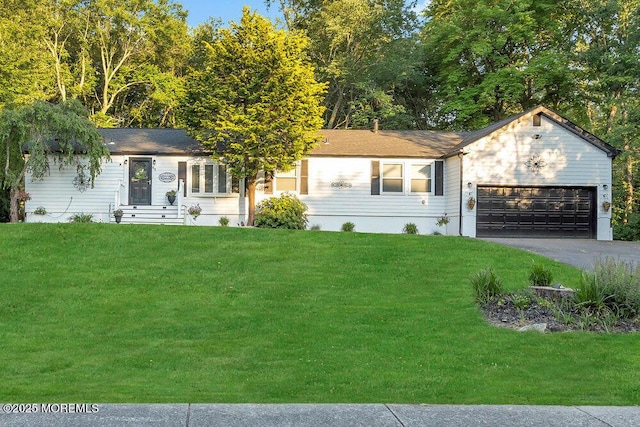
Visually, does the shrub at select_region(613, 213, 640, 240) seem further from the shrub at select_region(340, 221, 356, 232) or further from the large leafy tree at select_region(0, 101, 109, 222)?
the large leafy tree at select_region(0, 101, 109, 222)

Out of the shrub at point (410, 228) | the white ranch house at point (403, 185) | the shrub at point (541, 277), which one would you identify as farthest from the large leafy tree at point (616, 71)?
the shrub at point (541, 277)

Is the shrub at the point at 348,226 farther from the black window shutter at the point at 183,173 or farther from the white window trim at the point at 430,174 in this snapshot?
the black window shutter at the point at 183,173

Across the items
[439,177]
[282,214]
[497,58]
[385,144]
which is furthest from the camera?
[497,58]

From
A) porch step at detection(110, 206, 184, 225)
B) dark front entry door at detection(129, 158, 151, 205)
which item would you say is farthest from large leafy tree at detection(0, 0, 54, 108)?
porch step at detection(110, 206, 184, 225)

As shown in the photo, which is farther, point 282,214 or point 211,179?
point 211,179

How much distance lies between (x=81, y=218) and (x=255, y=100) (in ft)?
24.6

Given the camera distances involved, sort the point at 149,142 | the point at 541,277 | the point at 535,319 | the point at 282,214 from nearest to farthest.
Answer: the point at 535,319
the point at 541,277
the point at 282,214
the point at 149,142

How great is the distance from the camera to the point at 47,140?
67.4ft

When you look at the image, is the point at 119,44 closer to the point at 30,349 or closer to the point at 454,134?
the point at 454,134

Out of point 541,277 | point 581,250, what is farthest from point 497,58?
point 541,277

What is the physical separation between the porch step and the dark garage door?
11.3m

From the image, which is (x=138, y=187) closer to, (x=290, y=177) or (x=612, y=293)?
(x=290, y=177)

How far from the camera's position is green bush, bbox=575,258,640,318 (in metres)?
8.79

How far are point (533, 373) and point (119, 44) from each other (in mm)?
34185
